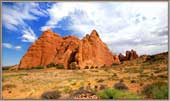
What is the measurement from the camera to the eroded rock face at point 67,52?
905cm

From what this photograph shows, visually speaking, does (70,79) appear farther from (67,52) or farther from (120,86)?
(120,86)

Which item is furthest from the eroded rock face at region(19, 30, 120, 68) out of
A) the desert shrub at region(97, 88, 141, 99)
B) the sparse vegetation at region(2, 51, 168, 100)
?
the desert shrub at region(97, 88, 141, 99)

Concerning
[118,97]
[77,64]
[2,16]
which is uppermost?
[2,16]

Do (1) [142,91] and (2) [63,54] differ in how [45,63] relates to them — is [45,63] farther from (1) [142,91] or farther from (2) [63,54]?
(1) [142,91]

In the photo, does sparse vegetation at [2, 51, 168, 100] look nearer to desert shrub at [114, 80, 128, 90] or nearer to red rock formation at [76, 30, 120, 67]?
desert shrub at [114, 80, 128, 90]

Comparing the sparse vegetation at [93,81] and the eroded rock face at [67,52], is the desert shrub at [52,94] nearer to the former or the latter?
the sparse vegetation at [93,81]

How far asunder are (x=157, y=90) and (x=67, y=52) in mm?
1823

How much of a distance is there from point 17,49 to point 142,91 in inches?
96.8

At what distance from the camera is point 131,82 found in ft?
29.4

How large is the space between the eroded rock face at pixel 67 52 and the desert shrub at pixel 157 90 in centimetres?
76

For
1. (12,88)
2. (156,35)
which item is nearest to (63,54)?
(12,88)

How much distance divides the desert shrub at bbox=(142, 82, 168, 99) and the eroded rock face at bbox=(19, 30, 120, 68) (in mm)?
759

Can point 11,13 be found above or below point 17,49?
above

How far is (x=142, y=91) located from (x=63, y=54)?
1.64 metres
